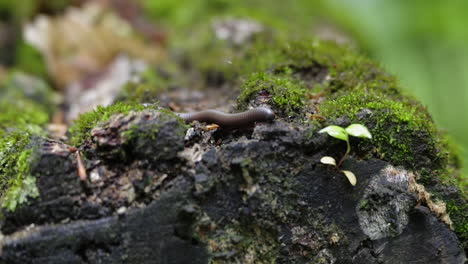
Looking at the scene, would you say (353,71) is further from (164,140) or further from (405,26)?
(405,26)

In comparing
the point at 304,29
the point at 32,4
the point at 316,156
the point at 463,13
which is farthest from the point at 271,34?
the point at 463,13

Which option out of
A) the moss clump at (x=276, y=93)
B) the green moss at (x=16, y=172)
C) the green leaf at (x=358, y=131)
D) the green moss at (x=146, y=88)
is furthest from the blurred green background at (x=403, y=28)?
the green leaf at (x=358, y=131)

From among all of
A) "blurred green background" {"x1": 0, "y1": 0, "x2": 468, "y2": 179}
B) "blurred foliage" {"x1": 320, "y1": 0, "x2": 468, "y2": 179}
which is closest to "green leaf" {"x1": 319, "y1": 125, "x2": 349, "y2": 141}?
"blurred green background" {"x1": 0, "y1": 0, "x2": 468, "y2": 179}

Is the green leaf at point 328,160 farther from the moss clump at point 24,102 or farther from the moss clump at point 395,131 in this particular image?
the moss clump at point 24,102

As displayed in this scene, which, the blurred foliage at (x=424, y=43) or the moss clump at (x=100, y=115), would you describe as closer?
the moss clump at (x=100, y=115)

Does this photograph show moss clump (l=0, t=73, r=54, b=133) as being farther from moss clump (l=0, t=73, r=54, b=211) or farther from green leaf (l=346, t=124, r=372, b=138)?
green leaf (l=346, t=124, r=372, b=138)

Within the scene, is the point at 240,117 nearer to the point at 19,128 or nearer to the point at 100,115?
the point at 100,115
